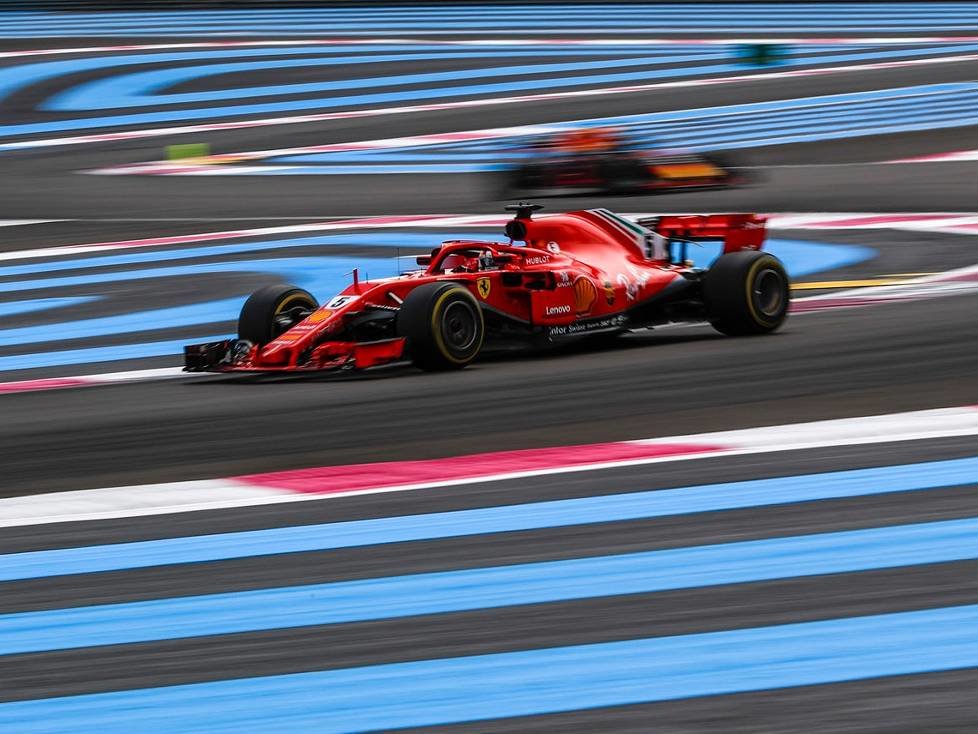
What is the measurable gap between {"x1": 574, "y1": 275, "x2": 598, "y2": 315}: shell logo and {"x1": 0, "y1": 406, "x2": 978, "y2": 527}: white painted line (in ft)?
10.1

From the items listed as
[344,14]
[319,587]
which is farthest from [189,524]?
[344,14]

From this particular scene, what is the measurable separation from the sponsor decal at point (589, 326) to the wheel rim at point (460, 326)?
2.25 feet

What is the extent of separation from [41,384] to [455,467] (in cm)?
446

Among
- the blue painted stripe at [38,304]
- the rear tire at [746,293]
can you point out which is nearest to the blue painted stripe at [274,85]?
the blue painted stripe at [38,304]

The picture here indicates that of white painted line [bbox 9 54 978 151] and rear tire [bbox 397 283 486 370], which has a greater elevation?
white painted line [bbox 9 54 978 151]

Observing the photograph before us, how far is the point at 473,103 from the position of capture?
28312mm

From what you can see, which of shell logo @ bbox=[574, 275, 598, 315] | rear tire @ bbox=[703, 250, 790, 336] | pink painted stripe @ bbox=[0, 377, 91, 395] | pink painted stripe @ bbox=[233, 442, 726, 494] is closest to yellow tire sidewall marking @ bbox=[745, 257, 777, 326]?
rear tire @ bbox=[703, 250, 790, 336]

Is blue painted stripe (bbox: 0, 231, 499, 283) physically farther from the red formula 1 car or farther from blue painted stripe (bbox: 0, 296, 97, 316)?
the red formula 1 car

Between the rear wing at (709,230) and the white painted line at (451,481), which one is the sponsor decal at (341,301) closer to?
the rear wing at (709,230)

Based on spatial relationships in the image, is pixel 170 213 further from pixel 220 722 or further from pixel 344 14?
pixel 344 14

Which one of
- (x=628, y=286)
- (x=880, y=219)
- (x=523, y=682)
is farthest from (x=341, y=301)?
(x=880, y=219)

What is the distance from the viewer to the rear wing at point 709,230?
35.9 feet

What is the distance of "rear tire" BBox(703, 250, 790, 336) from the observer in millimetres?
10328

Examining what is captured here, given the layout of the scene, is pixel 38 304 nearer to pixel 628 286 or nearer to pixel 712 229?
pixel 628 286
